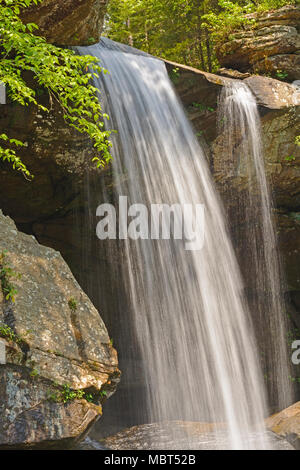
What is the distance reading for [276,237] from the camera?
11.2 meters

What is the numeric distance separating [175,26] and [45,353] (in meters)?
14.9

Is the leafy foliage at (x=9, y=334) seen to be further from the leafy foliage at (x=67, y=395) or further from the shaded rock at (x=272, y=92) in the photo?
the shaded rock at (x=272, y=92)

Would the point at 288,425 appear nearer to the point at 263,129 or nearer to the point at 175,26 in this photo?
the point at 263,129

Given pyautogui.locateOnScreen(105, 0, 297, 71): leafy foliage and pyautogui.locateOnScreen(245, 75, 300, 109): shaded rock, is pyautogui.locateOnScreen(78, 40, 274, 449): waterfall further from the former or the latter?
pyautogui.locateOnScreen(105, 0, 297, 71): leafy foliage

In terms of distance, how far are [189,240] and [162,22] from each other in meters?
11.5

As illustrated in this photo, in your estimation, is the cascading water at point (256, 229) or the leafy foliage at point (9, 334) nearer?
the leafy foliage at point (9, 334)

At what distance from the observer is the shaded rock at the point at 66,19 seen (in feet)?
24.5

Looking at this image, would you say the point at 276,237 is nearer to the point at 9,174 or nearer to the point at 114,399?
the point at 114,399

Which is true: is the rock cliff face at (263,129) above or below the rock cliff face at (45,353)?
above

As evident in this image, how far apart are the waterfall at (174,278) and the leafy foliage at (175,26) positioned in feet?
15.3

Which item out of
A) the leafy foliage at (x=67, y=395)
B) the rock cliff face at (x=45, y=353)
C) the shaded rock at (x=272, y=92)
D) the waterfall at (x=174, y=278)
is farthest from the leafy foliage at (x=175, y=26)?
the leafy foliage at (x=67, y=395)

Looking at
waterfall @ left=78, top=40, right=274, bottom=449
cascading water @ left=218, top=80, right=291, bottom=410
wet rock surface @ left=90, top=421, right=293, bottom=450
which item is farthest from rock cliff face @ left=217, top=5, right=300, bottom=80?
wet rock surface @ left=90, top=421, right=293, bottom=450

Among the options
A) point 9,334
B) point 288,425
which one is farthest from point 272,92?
point 9,334

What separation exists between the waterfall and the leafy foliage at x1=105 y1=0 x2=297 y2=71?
4.66m
